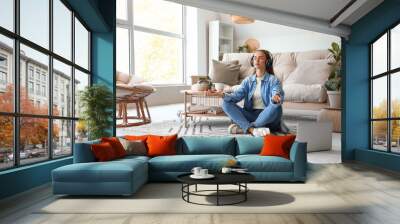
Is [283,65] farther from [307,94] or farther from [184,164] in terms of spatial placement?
[184,164]

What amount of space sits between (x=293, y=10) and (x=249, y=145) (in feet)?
8.34

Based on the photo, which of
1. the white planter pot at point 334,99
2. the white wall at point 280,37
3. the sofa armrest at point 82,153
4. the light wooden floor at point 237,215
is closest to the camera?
the light wooden floor at point 237,215

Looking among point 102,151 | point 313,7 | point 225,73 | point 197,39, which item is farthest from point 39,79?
point 197,39

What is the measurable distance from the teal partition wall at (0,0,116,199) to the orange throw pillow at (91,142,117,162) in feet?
2.12

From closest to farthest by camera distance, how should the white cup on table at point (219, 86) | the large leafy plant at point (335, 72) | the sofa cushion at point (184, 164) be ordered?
the sofa cushion at point (184, 164) < the white cup on table at point (219, 86) < the large leafy plant at point (335, 72)

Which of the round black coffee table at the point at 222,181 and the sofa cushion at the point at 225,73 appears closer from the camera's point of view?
the round black coffee table at the point at 222,181

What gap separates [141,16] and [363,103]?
256 inches

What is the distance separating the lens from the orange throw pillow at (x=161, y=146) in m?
6.43

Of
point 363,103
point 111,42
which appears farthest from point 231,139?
point 363,103

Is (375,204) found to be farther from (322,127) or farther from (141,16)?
(141,16)

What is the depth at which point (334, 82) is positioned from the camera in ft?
34.6

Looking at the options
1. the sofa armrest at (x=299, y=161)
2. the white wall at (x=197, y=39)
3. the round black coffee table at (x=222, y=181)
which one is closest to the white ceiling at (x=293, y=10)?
the sofa armrest at (x=299, y=161)

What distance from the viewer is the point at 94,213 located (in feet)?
13.3

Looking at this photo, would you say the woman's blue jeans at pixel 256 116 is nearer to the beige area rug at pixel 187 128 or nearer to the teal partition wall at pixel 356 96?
the beige area rug at pixel 187 128
